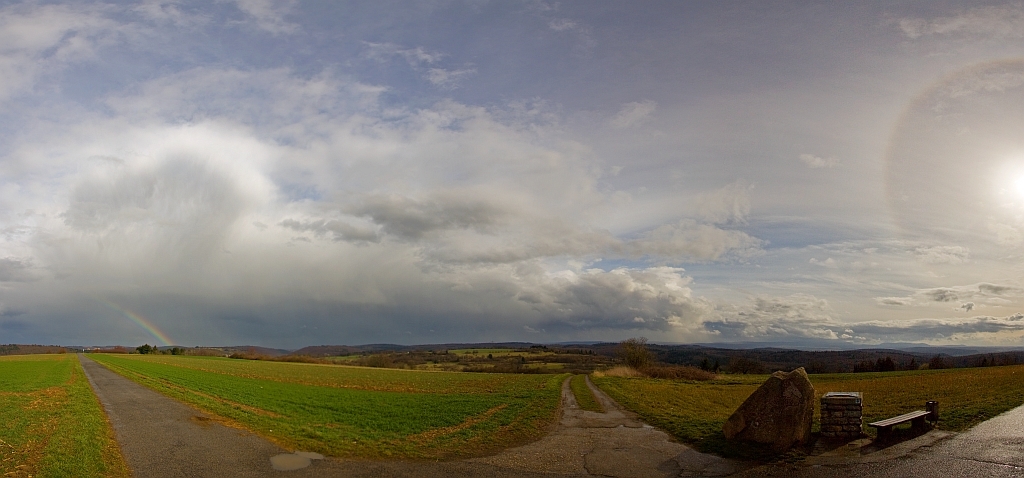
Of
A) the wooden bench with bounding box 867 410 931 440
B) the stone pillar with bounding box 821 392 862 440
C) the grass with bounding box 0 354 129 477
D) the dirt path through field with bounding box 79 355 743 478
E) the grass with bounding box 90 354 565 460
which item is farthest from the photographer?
the grass with bounding box 90 354 565 460

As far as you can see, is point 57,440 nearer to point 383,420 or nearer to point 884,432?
point 383,420

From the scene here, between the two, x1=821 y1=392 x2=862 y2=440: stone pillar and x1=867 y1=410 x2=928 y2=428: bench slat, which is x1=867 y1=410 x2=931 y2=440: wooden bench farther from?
x1=821 y1=392 x2=862 y2=440: stone pillar

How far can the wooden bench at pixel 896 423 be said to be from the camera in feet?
45.2

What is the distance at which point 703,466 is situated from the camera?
506 inches

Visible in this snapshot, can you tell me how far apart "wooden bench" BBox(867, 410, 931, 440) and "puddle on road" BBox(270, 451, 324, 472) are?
1477 centimetres

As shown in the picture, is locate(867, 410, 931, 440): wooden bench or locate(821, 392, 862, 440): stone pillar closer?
locate(867, 410, 931, 440): wooden bench

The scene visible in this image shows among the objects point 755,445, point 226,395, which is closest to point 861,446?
point 755,445

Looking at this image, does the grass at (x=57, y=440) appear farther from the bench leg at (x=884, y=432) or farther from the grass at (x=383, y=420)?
the bench leg at (x=884, y=432)

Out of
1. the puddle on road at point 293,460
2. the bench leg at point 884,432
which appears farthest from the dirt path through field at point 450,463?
the bench leg at point 884,432

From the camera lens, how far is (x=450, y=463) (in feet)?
44.4

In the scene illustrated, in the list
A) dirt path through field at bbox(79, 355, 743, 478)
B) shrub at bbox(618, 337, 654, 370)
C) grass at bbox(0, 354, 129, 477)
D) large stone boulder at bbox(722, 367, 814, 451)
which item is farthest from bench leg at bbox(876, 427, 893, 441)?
shrub at bbox(618, 337, 654, 370)

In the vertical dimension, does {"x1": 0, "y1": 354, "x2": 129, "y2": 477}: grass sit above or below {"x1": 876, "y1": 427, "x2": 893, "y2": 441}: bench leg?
below

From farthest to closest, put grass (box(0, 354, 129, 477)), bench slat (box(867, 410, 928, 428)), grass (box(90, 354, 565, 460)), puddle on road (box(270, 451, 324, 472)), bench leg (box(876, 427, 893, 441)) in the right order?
grass (box(90, 354, 565, 460))
bench leg (box(876, 427, 893, 441))
bench slat (box(867, 410, 928, 428))
puddle on road (box(270, 451, 324, 472))
grass (box(0, 354, 129, 477))

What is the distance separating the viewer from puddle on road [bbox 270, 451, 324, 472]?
13.1m
